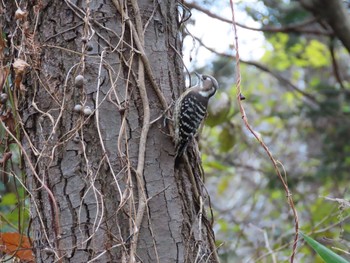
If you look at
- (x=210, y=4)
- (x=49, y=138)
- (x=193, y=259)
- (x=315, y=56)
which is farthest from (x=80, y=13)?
(x=315, y=56)

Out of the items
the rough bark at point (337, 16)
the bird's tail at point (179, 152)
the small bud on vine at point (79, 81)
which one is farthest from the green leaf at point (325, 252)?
the rough bark at point (337, 16)

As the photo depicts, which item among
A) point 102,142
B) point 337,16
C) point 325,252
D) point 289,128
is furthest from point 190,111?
point 289,128

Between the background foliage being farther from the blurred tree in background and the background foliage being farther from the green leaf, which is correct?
the green leaf

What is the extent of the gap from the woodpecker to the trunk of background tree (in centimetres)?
7

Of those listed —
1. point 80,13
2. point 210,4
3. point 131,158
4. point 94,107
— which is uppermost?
point 210,4

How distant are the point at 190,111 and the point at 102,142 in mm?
787

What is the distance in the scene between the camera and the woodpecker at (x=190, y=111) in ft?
8.95

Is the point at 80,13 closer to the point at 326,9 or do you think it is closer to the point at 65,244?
the point at 65,244

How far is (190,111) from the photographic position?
10.5 ft

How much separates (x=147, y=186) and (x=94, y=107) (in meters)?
0.38

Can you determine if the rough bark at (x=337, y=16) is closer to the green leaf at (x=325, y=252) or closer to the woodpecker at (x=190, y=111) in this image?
the woodpecker at (x=190, y=111)

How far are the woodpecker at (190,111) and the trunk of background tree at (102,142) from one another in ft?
0.24

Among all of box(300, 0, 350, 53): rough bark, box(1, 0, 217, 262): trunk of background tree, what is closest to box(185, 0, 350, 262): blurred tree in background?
box(300, 0, 350, 53): rough bark

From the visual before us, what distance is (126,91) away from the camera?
262 centimetres
